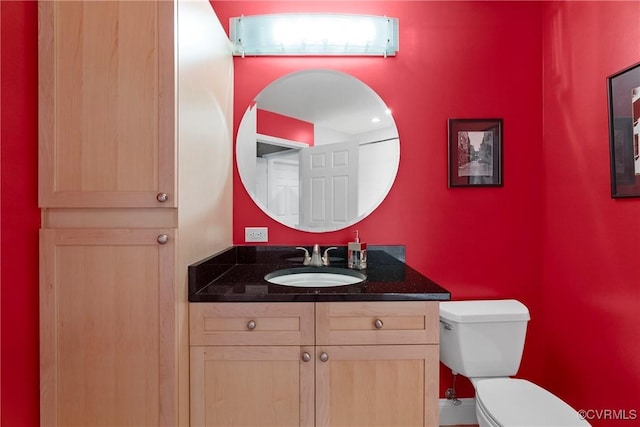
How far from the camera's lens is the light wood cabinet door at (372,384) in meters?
1.23

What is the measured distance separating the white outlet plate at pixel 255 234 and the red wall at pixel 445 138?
0.11ft

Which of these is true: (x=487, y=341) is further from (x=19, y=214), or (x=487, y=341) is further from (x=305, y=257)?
(x=19, y=214)

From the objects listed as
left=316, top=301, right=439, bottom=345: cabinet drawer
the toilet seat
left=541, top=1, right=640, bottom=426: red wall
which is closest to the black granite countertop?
left=316, top=301, right=439, bottom=345: cabinet drawer

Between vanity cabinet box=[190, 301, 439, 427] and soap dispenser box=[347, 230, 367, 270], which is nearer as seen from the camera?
vanity cabinet box=[190, 301, 439, 427]

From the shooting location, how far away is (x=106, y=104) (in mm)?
1106

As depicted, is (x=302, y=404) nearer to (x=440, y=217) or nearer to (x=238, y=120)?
(x=440, y=217)

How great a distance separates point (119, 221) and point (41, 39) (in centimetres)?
67

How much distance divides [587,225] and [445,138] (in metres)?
0.81

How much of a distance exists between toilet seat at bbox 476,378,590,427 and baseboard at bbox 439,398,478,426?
469 millimetres

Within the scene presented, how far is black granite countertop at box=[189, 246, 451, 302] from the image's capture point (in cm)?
123

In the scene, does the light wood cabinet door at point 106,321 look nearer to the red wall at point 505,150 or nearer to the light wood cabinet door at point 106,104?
the light wood cabinet door at point 106,104

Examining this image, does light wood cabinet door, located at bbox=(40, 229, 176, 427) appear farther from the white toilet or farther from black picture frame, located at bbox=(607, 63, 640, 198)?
black picture frame, located at bbox=(607, 63, 640, 198)

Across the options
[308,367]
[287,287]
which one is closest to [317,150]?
[287,287]

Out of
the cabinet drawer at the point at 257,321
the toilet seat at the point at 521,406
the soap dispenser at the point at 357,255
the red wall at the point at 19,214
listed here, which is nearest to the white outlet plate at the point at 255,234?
the soap dispenser at the point at 357,255
